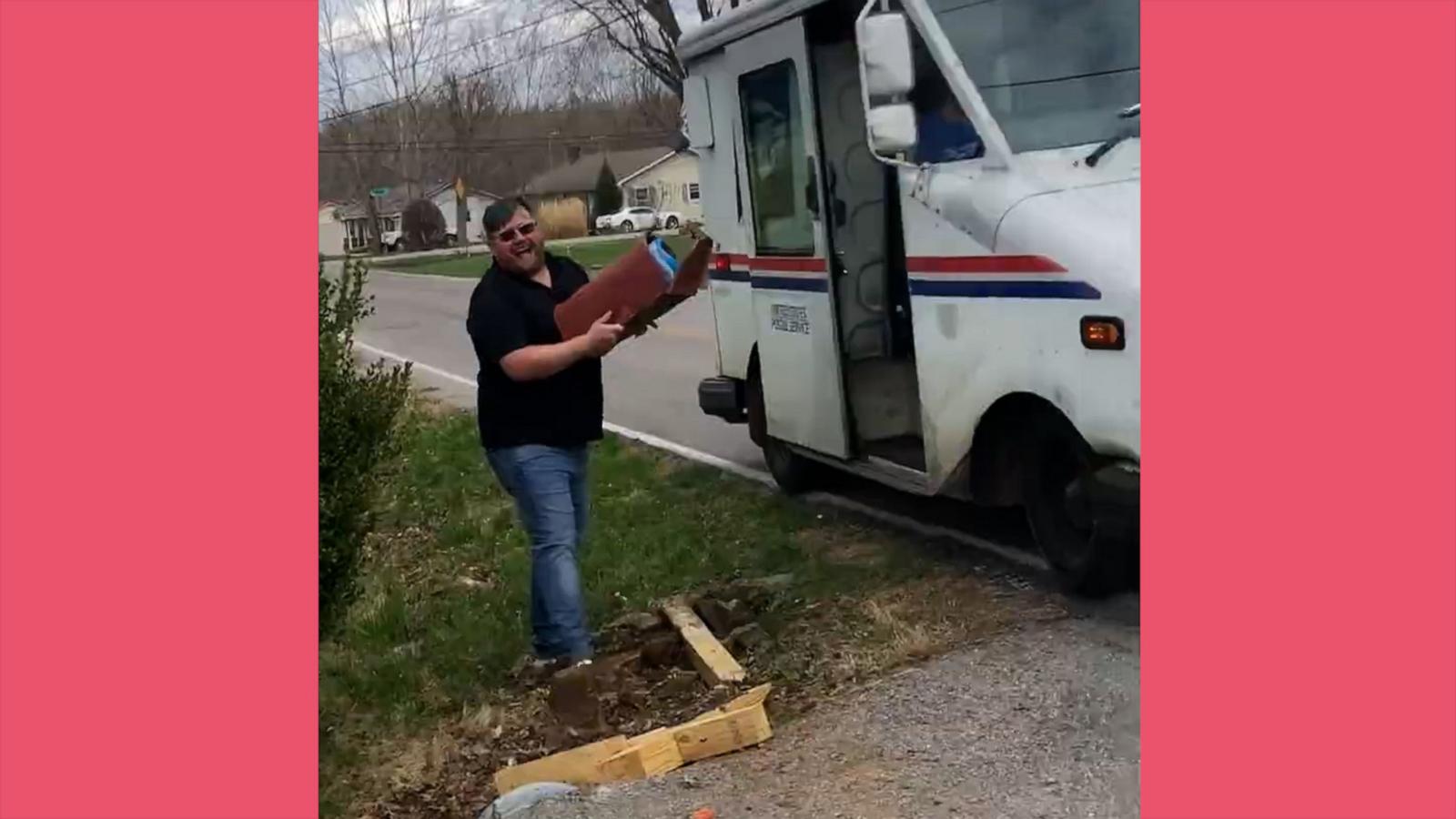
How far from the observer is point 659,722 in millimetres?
4992

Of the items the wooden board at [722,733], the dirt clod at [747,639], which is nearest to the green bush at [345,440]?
the wooden board at [722,733]

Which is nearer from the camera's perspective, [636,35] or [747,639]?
[747,639]

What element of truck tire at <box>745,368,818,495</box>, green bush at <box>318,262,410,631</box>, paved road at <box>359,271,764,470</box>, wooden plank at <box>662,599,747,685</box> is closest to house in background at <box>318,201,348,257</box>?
green bush at <box>318,262,410,631</box>

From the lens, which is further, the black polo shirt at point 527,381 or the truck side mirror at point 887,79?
the truck side mirror at point 887,79

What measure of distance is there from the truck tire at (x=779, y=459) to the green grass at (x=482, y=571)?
0.12m

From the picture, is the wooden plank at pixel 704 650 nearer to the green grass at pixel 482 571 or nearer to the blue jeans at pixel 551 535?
the blue jeans at pixel 551 535

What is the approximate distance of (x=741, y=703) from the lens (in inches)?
186

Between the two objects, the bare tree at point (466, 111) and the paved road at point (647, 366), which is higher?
the bare tree at point (466, 111)

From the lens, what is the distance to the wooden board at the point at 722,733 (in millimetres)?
4527

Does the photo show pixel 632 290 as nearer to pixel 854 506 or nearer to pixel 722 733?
pixel 722 733

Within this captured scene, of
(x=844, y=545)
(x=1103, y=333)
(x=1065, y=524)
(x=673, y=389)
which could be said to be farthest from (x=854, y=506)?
(x=673, y=389)

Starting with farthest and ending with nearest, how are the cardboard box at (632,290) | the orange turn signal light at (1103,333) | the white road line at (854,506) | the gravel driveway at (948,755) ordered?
the white road line at (854,506) < the cardboard box at (632,290) < the orange turn signal light at (1103,333) < the gravel driveway at (948,755)

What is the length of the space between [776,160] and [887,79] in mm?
1852

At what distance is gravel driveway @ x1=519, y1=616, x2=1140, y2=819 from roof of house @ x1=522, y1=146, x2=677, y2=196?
74.4 m
